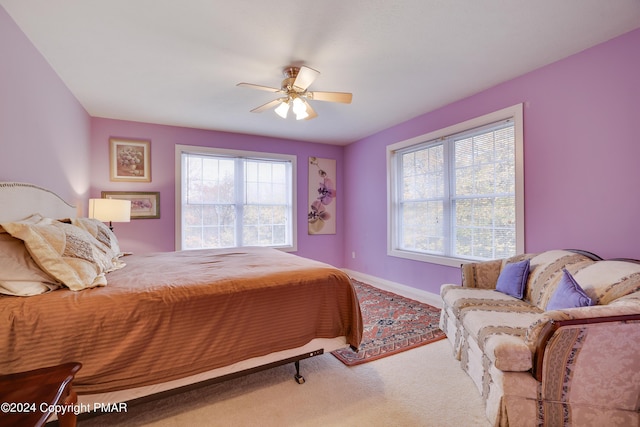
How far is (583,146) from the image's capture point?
2.35 m

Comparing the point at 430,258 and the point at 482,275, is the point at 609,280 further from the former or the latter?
the point at 430,258

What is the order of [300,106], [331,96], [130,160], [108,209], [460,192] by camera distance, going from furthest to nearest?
[130,160] < [460,192] < [108,209] < [300,106] < [331,96]

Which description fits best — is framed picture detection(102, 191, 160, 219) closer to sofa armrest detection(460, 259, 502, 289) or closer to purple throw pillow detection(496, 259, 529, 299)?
sofa armrest detection(460, 259, 502, 289)

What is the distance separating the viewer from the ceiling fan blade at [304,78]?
2227mm

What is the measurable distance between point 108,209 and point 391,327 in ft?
11.2

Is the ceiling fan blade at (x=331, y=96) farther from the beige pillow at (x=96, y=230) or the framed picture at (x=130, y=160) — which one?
the framed picture at (x=130, y=160)

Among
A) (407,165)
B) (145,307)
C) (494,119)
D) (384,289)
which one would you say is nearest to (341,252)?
(384,289)

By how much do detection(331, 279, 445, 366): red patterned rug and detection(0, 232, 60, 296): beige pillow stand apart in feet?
6.49

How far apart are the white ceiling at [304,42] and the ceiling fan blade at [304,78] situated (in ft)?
0.65

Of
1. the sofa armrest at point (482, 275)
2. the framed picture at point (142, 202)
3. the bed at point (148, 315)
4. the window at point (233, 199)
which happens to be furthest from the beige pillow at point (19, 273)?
the sofa armrest at point (482, 275)

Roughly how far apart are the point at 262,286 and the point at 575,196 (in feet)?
8.93

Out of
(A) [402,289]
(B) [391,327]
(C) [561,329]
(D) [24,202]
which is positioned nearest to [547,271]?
(C) [561,329]

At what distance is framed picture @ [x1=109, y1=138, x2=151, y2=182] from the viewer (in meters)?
3.87

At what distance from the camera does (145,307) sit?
1.41 m
